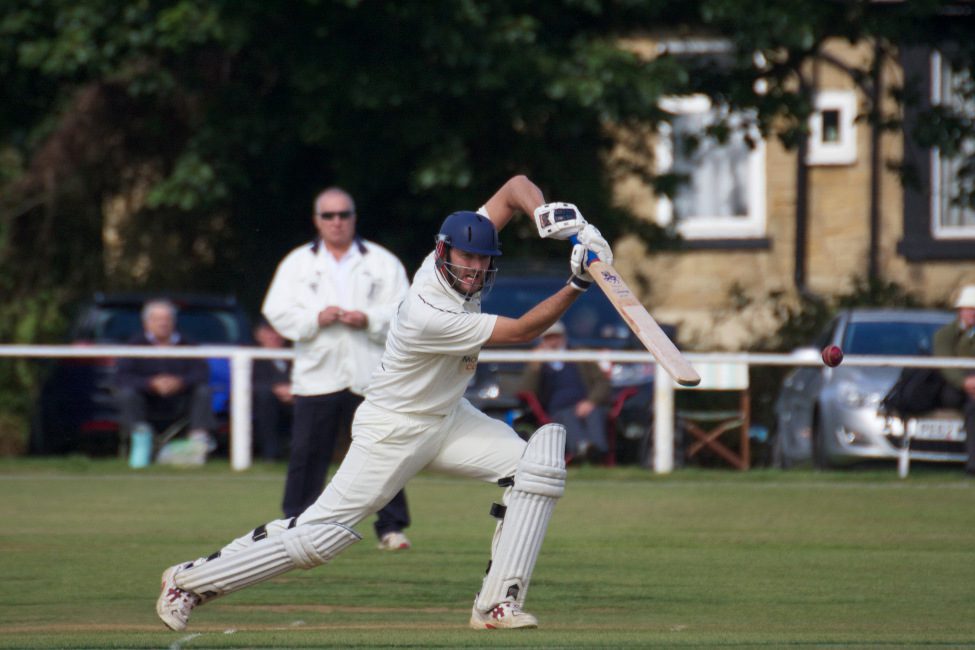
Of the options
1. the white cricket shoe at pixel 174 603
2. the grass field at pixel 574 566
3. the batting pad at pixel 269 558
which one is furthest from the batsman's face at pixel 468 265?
the white cricket shoe at pixel 174 603

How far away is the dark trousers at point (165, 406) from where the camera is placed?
13.8 meters

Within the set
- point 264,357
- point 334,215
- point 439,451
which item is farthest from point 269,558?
point 264,357

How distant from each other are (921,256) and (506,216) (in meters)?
15.1

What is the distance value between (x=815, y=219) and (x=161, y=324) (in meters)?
10.2

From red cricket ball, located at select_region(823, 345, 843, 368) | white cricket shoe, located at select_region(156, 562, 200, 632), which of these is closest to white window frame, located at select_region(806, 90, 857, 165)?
red cricket ball, located at select_region(823, 345, 843, 368)

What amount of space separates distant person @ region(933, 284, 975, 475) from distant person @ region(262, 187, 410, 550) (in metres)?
5.56

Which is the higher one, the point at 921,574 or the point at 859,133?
the point at 859,133

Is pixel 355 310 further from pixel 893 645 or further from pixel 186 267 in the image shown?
pixel 186 267

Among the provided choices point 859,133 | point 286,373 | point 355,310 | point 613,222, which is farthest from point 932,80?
point 355,310

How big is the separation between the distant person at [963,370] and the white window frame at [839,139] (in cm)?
809

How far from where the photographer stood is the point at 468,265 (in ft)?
21.0

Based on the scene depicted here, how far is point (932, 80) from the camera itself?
68.1 feet

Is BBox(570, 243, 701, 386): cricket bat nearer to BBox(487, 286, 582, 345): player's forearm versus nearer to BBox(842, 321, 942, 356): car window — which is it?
BBox(487, 286, 582, 345): player's forearm

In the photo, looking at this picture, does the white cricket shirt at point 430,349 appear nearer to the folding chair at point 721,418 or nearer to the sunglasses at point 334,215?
the sunglasses at point 334,215
